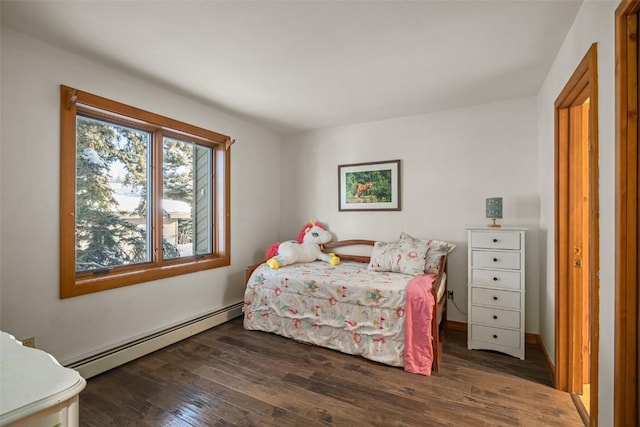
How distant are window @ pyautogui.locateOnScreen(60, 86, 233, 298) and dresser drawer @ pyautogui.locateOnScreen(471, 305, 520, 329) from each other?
2.66 m

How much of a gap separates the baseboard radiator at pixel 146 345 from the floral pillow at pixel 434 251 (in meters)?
2.22

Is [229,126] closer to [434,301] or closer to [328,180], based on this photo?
[328,180]

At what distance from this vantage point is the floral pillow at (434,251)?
2.89 metres

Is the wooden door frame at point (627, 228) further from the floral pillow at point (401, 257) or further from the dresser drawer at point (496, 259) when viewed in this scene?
the floral pillow at point (401, 257)

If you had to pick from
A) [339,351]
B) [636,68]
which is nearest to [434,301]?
[339,351]

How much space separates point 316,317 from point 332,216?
1506 mm

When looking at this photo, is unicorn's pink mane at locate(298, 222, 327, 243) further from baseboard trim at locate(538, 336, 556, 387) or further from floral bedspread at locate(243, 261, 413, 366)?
baseboard trim at locate(538, 336, 556, 387)

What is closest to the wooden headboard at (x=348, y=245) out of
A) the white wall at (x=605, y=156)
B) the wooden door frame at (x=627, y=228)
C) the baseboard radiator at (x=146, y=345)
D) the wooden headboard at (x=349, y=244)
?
the wooden headboard at (x=349, y=244)

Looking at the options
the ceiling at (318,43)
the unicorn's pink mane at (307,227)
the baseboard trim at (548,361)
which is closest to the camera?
the ceiling at (318,43)

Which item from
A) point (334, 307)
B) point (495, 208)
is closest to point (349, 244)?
point (334, 307)

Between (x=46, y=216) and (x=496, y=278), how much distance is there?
3516mm

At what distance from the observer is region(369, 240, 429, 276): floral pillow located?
9.29ft

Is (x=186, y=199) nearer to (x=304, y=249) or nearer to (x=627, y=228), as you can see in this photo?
(x=304, y=249)

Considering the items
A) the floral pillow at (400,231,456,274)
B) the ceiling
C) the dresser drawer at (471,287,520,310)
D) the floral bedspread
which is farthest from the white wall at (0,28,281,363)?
the dresser drawer at (471,287,520,310)
